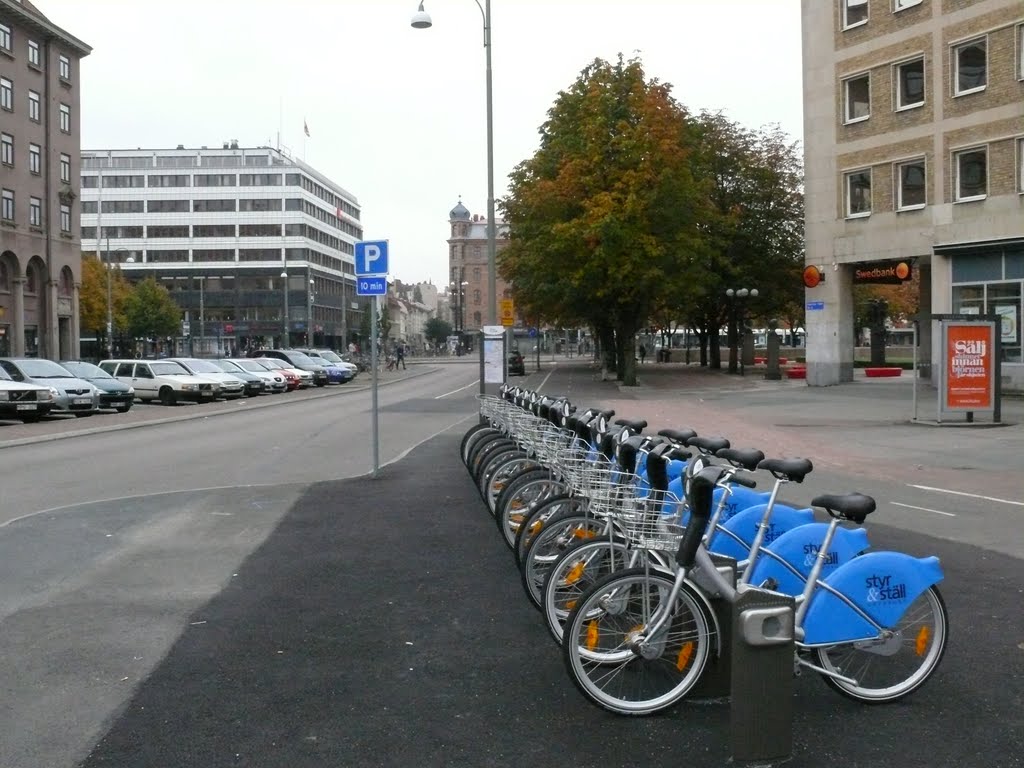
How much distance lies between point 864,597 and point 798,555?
14.1 inches

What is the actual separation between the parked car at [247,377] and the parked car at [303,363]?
6481 millimetres

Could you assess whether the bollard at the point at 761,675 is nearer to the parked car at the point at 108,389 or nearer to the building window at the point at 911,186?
the parked car at the point at 108,389

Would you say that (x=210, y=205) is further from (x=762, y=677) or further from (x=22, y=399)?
(x=762, y=677)

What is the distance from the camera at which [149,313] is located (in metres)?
82.4

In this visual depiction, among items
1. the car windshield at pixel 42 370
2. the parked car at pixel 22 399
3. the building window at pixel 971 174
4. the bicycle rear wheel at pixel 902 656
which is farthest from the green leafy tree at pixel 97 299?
the bicycle rear wheel at pixel 902 656

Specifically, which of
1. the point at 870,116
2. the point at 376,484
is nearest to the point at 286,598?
the point at 376,484

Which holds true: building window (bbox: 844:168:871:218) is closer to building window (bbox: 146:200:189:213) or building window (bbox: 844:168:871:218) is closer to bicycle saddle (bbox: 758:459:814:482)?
bicycle saddle (bbox: 758:459:814:482)

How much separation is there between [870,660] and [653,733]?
1.23 m

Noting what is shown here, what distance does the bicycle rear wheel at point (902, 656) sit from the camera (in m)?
4.84

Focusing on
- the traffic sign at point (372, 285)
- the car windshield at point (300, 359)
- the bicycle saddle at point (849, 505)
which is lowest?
the bicycle saddle at point (849, 505)

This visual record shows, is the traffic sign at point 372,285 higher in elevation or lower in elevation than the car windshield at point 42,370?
higher

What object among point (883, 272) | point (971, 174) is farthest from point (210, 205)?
point (971, 174)

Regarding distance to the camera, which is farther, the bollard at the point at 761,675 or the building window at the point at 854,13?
the building window at the point at 854,13

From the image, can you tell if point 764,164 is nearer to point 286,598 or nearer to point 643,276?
point 643,276
